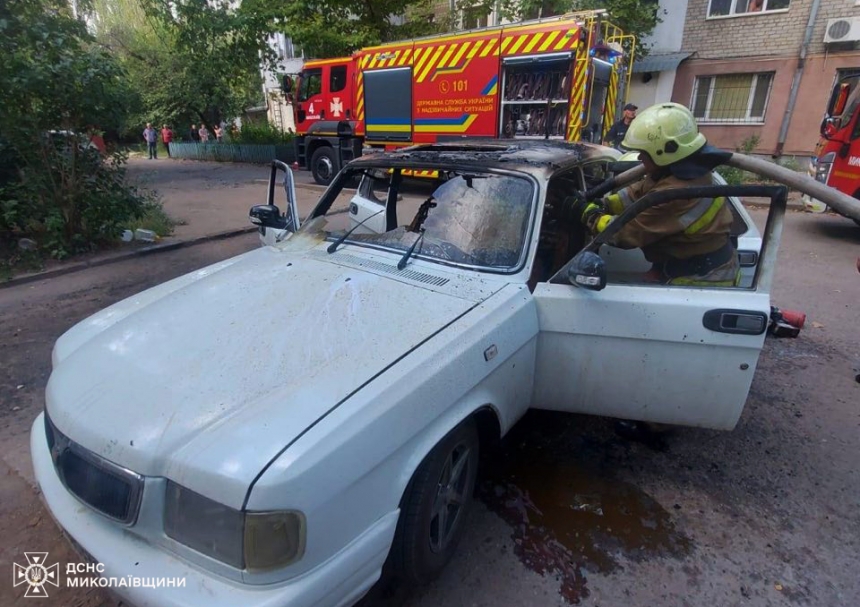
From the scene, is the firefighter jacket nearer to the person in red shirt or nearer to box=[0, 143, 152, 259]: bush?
box=[0, 143, 152, 259]: bush

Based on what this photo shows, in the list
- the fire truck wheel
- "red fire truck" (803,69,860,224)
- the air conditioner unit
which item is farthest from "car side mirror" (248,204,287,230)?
the air conditioner unit

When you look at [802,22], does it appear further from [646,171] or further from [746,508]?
[746,508]

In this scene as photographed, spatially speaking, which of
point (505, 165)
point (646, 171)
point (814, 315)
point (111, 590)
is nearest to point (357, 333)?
point (111, 590)

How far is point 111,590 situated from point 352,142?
41.8 feet

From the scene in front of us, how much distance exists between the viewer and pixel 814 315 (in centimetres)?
475

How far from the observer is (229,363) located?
1776mm

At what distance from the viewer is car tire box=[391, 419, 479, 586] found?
1.82 metres

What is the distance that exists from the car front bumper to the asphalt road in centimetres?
62

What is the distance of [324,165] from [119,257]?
7.95m

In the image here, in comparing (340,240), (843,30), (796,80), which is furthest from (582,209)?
(796,80)

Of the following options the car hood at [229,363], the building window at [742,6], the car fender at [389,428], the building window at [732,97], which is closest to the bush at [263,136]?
the building window at [732,97]

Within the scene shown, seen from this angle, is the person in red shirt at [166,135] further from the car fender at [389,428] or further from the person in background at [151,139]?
the car fender at [389,428]

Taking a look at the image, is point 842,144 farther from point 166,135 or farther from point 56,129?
point 166,135

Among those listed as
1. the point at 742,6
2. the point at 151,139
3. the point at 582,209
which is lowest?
the point at 151,139
